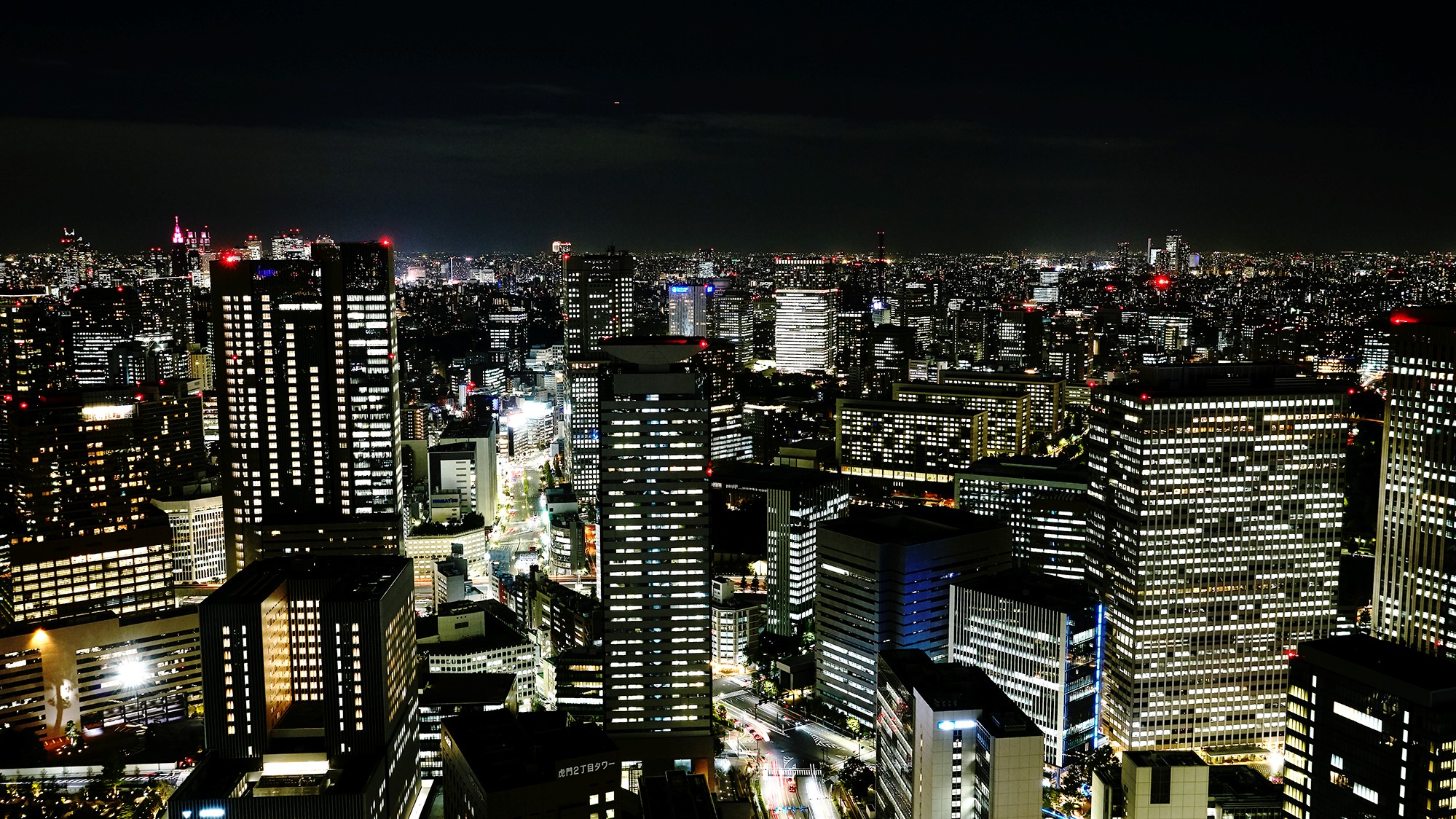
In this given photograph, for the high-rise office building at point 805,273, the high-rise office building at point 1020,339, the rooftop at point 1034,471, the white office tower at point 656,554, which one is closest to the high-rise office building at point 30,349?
the white office tower at point 656,554

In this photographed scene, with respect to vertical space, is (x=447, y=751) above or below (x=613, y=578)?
below

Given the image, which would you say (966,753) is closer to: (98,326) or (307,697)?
(307,697)

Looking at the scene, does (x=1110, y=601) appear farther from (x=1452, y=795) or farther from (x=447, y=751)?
(x=447, y=751)

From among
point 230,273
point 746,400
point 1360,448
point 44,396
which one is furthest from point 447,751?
point 746,400

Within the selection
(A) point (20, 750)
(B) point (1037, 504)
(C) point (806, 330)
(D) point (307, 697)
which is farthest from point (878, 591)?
(C) point (806, 330)

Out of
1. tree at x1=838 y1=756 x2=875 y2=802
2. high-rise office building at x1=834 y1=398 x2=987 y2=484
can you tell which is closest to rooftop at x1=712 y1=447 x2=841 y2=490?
high-rise office building at x1=834 y1=398 x2=987 y2=484

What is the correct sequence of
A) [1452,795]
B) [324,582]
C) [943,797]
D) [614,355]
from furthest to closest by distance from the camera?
1. [614,355]
2. [324,582]
3. [943,797]
4. [1452,795]

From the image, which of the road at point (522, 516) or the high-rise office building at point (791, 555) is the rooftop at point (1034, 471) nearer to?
the high-rise office building at point (791, 555)

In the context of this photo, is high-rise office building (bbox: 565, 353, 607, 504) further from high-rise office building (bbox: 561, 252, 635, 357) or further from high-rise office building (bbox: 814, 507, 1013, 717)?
high-rise office building (bbox: 814, 507, 1013, 717)
